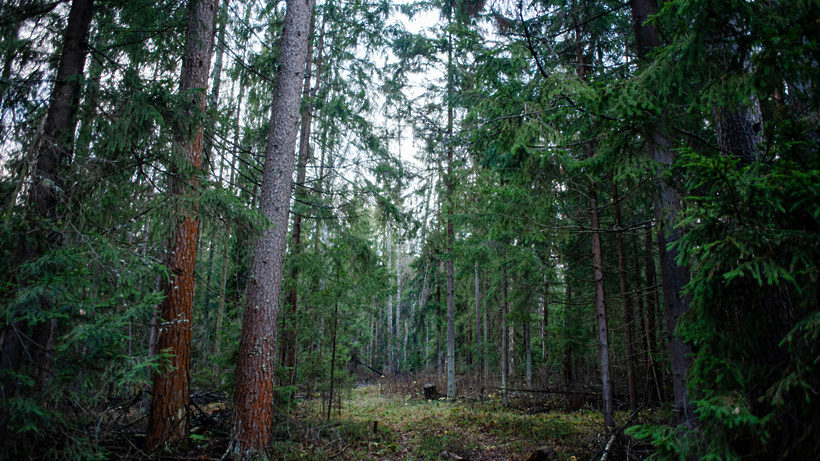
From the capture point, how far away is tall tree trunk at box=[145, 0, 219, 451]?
509cm

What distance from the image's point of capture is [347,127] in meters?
11.3

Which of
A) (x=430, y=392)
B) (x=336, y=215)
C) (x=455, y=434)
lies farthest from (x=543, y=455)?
(x=430, y=392)

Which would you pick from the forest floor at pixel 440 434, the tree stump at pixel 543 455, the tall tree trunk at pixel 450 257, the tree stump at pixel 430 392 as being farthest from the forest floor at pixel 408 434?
the tree stump at pixel 430 392

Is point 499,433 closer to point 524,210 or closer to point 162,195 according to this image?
point 524,210

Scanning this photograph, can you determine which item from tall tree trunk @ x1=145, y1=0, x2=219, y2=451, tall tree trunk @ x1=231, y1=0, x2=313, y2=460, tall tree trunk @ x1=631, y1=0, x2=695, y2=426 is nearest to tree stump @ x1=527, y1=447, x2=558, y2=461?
tall tree trunk @ x1=631, y1=0, x2=695, y2=426

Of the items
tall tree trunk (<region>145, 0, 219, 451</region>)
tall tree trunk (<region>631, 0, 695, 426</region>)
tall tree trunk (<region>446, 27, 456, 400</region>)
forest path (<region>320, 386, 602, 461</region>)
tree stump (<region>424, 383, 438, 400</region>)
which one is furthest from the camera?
tree stump (<region>424, 383, 438, 400</region>)

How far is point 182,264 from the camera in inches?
219

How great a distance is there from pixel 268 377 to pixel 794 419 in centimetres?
557

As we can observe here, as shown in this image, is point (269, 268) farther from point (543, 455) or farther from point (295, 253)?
point (543, 455)

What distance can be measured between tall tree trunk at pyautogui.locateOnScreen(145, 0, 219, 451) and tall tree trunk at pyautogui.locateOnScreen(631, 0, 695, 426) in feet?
20.0

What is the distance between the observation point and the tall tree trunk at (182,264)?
5.09 meters

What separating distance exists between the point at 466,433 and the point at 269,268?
647cm

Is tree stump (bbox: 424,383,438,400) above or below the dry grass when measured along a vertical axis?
below

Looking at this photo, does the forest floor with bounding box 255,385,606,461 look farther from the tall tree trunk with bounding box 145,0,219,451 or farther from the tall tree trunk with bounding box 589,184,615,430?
the tall tree trunk with bounding box 145,0,219,451
